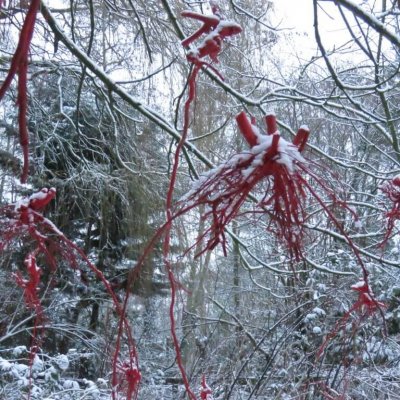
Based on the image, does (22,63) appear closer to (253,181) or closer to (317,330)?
(253,181)

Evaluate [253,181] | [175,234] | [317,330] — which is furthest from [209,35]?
[317,330]

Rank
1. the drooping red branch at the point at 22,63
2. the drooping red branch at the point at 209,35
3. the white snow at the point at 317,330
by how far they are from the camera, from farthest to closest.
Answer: the white snow at the point at 317,330
the drooping red branch at the point at 209,35
the drooping red branch at the point at 22,63

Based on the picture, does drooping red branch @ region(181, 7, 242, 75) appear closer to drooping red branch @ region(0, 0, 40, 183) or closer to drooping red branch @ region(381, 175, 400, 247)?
Answer: drooping red branch @ region(0, 0, 40, 183)

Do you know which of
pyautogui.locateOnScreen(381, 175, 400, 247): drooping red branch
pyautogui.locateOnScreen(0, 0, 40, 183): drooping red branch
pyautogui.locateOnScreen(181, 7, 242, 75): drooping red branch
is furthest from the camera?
pyautogui.locateOnScreen(381, 175, 400, 247): drooping red branch

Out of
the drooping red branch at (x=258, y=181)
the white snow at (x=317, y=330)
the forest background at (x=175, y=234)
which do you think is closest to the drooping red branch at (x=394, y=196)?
the drooping red branch at (x=258, y=181)

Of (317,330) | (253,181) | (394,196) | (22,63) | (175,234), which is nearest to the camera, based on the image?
(22,63)

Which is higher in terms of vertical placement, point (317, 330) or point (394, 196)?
point (394, 196)

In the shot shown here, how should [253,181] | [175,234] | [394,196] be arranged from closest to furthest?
[253,181], [394,196], [175,234]

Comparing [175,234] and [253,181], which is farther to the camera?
[175,234]

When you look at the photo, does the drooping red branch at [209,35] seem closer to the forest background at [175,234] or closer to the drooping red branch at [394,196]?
the drooping red branch at [394,196]

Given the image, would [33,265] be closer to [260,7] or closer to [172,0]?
[172,0]

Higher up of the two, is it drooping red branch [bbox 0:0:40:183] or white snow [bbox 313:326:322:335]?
drooping red branch [bbox 0:0:40:183]

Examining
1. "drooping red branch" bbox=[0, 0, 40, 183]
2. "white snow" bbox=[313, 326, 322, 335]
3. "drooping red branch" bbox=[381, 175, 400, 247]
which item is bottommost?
"white snow" bbox=[313, 326, 322, 335]

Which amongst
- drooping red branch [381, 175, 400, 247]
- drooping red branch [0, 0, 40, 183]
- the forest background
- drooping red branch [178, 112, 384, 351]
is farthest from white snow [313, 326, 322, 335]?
drooping red branch [0, 0, 40, 183]
